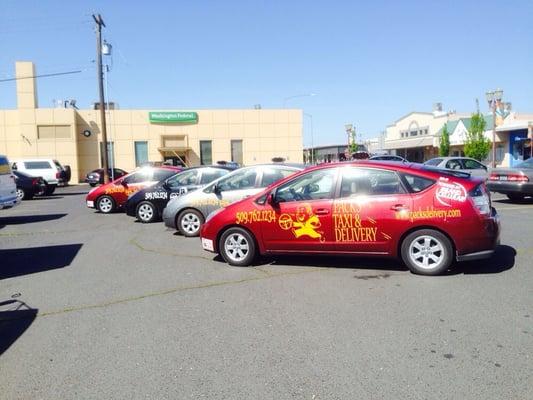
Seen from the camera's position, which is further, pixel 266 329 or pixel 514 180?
pixel 514 180

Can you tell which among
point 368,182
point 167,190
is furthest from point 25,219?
point 368,182

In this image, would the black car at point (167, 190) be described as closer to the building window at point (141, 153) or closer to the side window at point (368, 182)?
the side window at point (368, 182)

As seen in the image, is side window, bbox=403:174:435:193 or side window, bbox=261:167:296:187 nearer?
side window, bbox=403:174:435:193

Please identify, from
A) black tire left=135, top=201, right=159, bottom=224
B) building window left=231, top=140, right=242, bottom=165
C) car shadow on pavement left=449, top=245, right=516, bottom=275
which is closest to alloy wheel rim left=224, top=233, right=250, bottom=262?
car shadow on pavement left=449, top=245, right=516, bottom=275

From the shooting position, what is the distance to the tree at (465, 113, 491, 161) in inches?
1576

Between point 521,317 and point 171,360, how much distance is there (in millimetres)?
3364

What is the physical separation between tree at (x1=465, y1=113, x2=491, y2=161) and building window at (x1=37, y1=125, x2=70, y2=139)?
35.3 m

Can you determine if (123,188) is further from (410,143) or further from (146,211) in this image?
(410,143)

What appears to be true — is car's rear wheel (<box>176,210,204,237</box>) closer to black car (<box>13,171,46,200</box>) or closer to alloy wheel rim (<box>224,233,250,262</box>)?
alloy wheel rim (<box>224,233,250,262</box>)

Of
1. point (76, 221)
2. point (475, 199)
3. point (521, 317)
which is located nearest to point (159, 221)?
point (76, 221)

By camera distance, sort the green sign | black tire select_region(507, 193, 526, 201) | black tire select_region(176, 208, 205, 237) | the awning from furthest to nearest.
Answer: the awning, the green sign, black tire select_region(507, 193, 526, 201), black tire select_region(176, 208, 205, 237)

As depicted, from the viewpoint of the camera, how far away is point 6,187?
12.5 meters

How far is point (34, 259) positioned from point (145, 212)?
421 cm

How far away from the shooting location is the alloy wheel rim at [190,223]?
9422 mm
